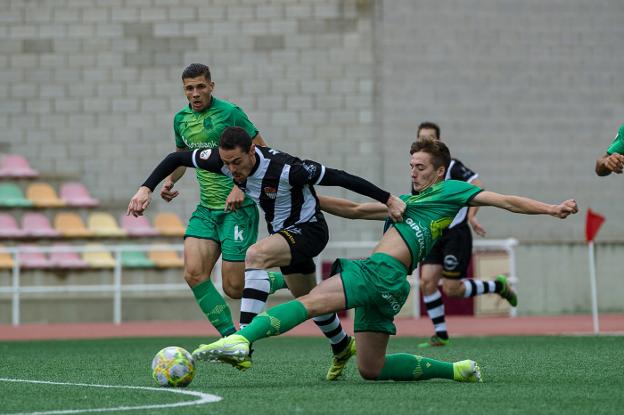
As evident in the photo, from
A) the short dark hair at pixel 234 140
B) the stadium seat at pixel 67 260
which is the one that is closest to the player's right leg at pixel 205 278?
the short dark hair at pixel 234 140

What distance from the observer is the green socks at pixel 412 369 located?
267 inches

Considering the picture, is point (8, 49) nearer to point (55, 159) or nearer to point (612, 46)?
point (55, 159)

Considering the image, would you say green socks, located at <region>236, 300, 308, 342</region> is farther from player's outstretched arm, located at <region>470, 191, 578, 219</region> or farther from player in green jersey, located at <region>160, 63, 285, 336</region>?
player in green jersey, located at <region>160, 63, 285, 336</region>

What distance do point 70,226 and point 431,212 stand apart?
43.6 feet

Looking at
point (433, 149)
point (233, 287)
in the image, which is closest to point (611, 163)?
point (433, 149)

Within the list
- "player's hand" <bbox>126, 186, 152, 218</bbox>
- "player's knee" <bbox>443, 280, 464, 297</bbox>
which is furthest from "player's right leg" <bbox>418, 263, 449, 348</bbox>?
"player's hand" <bbox>126, 186, 152, 218</bbox>

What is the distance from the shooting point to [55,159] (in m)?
20.3

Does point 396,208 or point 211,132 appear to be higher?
point 211,132

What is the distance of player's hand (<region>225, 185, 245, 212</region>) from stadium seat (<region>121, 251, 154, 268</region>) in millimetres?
10525

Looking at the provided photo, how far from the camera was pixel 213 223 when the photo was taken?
28.6 feet

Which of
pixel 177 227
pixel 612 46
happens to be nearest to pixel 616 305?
pixel 612 46

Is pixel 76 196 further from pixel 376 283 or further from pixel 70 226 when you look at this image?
pixel 376 283

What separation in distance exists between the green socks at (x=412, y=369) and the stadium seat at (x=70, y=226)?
12982 millimetres

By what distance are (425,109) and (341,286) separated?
45.6 ft
